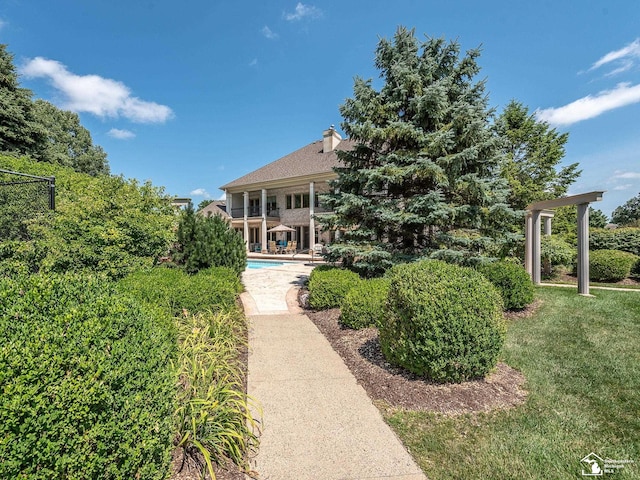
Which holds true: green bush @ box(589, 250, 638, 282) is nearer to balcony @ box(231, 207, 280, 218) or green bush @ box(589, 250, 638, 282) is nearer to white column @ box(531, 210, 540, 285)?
white column @ box(531, 210, 540, 285)

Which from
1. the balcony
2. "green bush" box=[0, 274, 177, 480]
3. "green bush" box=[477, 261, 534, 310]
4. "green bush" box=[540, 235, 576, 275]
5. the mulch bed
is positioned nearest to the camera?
"green bush" box=[0, 274, 177, 480]

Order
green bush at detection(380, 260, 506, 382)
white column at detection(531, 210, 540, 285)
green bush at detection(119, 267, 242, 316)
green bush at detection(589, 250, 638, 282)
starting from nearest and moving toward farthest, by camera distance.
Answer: green bush at detection(380, 260, 506, 382) < green bush at detection(119, 267, 242, 316) < white column at detection(531, 210, 540, 285) < green bush at detection(589, 250, 638, 282)

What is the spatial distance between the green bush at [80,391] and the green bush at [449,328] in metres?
2.71

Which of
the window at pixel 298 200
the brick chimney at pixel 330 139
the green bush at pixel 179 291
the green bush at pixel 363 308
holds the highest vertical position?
the brick chimney at pixel 330 139

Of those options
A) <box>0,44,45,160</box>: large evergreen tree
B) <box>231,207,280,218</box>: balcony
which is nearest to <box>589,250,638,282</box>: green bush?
<box>231,207,280,218</box>: balcony

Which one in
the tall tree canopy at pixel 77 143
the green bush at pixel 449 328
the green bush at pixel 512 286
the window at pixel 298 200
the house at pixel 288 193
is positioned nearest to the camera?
the green bush at pixel 449 328

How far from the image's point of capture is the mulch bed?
126 inches

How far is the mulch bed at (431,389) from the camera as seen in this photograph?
3.21 m

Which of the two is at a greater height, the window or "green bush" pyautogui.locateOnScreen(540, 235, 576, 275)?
the window

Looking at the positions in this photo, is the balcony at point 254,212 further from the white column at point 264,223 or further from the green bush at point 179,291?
the green bush at point 179,291

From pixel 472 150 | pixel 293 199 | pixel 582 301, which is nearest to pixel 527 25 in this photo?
pixel 472 150

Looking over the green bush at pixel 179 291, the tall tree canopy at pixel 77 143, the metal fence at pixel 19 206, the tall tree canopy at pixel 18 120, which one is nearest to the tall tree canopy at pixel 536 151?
the green bush at pixel 179 291

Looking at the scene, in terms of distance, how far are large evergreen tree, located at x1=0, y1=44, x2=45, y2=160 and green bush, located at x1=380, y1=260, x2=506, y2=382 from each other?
2159 cm

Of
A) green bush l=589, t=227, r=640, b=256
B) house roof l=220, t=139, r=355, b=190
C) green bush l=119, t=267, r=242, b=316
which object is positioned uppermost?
house roof l=220, t=139, r=355, b=190
